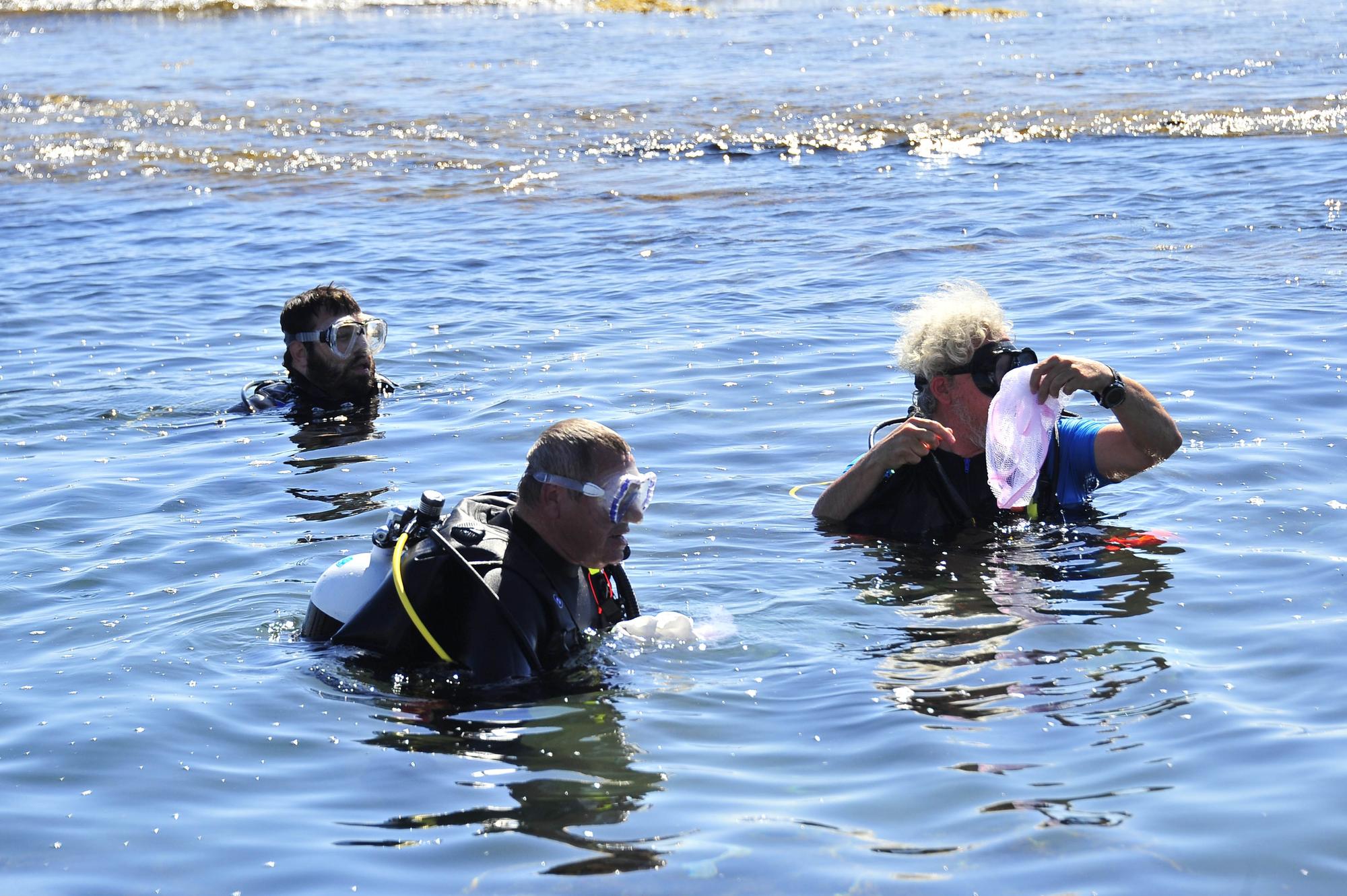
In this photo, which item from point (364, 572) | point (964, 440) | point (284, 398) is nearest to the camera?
point (364, 572)

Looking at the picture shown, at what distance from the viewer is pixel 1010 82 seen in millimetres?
22344

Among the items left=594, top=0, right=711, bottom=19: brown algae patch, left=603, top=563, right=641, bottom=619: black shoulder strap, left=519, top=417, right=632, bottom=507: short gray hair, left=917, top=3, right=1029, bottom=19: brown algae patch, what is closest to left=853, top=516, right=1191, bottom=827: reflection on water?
left=603, top=563, right=641, bottom=619: black shoulder strap

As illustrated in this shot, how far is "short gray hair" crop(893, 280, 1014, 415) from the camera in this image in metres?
5.99

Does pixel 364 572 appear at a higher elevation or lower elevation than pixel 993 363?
lower

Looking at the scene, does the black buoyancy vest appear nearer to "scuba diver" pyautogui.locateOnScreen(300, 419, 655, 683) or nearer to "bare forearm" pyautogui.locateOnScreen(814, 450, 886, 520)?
"bare forearm" pyautogui.locateOnScreen(814, 450, 886, 520)

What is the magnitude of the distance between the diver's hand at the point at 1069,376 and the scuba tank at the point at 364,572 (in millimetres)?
2292

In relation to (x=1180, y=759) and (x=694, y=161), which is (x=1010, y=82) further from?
(x=1180, y=759)

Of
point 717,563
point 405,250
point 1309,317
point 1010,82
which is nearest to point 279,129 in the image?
point 405,250

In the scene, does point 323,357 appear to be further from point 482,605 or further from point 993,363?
point 482,605

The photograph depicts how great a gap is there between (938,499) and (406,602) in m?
2.49

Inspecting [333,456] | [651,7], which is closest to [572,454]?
[333,456]

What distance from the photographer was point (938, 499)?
621cm

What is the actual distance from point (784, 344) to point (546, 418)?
2034mm

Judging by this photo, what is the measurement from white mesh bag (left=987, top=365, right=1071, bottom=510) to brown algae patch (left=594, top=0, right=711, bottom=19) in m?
32.4
